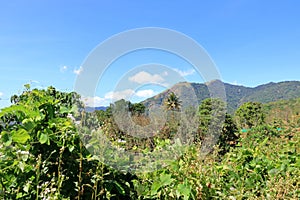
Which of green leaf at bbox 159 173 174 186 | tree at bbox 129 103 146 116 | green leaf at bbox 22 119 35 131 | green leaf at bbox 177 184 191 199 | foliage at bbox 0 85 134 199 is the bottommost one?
green leaf at bbox 177 184 191 199

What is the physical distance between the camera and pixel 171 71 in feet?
10.3

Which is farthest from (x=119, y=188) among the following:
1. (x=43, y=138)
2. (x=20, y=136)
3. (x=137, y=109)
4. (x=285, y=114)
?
(x=285, y=114)

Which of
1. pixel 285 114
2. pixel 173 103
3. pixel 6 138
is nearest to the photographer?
pixel 6 138

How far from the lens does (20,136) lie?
1.61 metres

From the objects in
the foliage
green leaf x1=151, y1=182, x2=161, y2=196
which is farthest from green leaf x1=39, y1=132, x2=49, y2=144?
green leaf x1=151, y1=182, x2=161, y2=196

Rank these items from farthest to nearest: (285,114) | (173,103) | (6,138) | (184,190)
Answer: (285,114) < (173,103) < (184,190) < (6,138)

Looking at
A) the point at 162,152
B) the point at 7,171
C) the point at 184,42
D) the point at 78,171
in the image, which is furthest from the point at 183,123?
the point at 7,171

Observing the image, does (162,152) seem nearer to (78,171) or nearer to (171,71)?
(78,171)

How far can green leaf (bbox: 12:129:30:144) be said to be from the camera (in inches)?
62.9

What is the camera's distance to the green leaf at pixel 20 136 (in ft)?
5.24

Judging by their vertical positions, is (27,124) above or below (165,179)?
above

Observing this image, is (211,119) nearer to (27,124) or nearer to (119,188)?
(119,188)

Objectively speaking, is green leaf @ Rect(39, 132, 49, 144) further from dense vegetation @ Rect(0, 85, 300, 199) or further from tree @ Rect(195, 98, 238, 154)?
tree @ Rect(195, 98, 238, 154)

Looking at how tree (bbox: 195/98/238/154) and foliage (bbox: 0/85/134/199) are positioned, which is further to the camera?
tree (bbox: 195/98/238/154)
